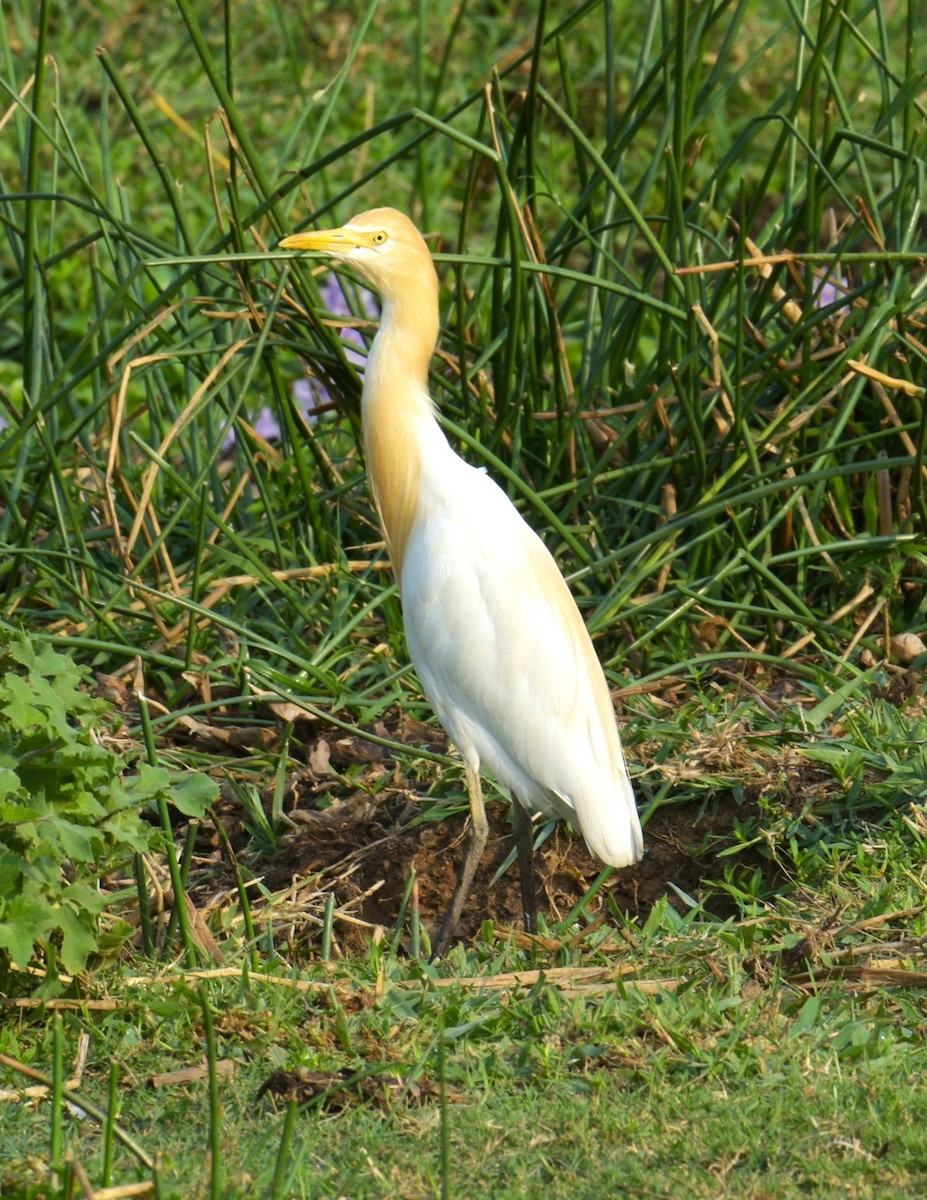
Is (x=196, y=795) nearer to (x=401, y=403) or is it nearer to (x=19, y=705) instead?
(x=19, y=705)

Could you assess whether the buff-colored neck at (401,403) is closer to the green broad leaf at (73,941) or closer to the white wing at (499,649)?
the white wing at (499,649)

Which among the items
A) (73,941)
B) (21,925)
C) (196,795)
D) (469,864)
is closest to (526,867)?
(469,864)

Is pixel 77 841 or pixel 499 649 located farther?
pixel 499 649

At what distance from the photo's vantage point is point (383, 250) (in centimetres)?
289

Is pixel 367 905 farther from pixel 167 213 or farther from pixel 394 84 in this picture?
pixel 394 84

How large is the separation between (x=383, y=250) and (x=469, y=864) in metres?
1.19

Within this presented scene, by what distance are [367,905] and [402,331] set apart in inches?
45.2

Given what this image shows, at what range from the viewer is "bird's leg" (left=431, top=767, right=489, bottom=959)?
9.28 feet

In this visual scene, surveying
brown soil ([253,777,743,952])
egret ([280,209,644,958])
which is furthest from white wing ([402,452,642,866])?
brown soil ([253,777,743,952])

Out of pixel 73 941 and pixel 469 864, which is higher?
pixel 73 941

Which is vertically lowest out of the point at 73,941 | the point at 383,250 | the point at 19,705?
the point at 73,941

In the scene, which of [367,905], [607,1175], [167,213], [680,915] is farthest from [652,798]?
[167,213]

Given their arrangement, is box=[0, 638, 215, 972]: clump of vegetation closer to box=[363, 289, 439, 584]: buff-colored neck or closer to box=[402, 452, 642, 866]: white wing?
box=[402, 452, 642, 866]: white wing

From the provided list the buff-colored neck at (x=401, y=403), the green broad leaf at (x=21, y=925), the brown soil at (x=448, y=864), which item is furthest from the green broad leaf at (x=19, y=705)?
the buff-colored neck at (x=401, y=403)
